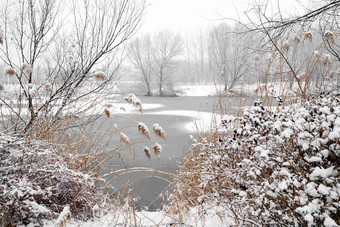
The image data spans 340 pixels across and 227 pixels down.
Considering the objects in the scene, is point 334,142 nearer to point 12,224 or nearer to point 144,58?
point 12,224

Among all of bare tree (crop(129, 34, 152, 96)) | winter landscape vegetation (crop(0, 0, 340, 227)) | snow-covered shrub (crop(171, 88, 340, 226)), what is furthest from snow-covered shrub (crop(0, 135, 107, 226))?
bare tree (crop(129, 34, 152, 96))

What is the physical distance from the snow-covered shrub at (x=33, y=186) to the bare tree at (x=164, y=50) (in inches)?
930

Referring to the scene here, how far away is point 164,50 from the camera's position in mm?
26750

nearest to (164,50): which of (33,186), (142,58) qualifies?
(142,58)

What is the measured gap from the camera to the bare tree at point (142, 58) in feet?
83.3

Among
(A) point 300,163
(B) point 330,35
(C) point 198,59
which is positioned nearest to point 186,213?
(A) point 300,163

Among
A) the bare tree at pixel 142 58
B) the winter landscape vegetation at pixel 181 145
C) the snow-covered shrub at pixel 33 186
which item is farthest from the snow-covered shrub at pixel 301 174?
the bare tree at pixel 142 58

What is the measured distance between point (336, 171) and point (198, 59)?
5535cm

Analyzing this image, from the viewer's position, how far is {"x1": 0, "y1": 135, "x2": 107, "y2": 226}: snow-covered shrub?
1.49 meters

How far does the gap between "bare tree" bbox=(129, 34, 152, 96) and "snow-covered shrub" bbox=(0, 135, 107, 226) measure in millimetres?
23200

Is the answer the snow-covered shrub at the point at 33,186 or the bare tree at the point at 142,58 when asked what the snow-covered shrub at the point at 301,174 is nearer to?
the snow-covered shrub at the point at 33,186

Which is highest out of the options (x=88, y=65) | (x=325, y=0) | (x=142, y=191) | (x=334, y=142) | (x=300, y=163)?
(x=325, y=0)

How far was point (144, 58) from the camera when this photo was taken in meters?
26.8

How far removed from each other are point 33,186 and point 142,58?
26203 mm
